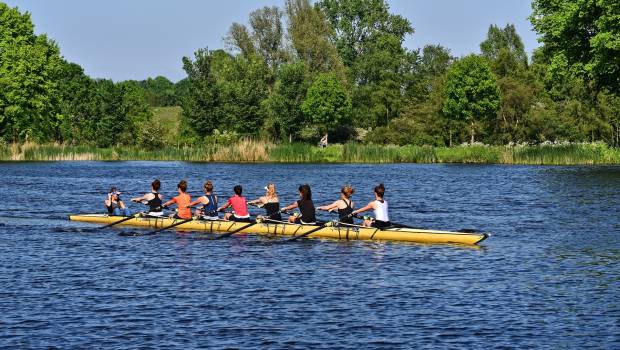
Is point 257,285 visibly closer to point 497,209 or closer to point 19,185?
point 497,209

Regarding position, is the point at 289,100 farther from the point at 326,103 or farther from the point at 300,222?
the point at 300,222

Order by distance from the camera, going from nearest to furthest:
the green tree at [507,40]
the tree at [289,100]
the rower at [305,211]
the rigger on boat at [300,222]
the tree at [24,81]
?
the rigger on boat at [300,222] → the rower at [305,211] → the tree at [24,81] → the tree at [289,100] → the green tree at [507,40]

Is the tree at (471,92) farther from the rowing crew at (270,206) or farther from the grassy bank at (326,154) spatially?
the rowing crew at (270,206)

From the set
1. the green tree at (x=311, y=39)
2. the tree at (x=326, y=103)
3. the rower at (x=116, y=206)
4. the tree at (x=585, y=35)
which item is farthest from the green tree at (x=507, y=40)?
the rower at (x=116, y=206)

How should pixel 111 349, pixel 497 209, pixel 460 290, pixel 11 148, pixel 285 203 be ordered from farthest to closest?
pixel 11 148 < pixel 285 203 < pixel 497 209 < pixel 460 290 < pixel 111 349

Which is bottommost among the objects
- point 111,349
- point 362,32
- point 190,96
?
point 111,349

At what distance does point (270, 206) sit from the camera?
3322cm

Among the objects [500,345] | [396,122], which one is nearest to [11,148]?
[396,122]

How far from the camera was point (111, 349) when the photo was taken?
1742cm

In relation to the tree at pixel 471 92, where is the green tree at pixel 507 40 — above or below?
above

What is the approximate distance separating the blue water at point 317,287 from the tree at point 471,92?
189 feet

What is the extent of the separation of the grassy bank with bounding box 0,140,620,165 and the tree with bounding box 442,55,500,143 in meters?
15.4

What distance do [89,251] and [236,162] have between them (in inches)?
2435

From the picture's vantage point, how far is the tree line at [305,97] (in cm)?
9894
